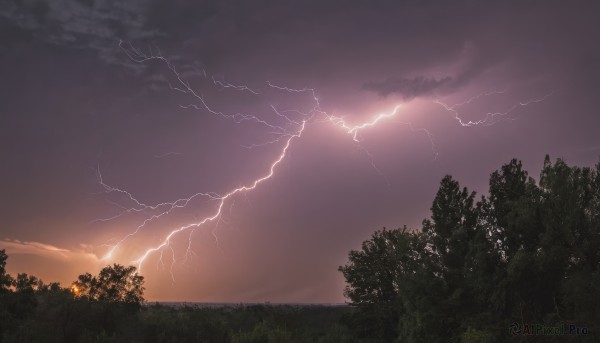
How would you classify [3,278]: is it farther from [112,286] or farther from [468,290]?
[468,290]

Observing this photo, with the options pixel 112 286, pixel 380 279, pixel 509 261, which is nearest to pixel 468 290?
pixel 509 261

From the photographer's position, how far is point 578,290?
81.5 ft

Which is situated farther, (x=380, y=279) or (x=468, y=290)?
(x=380, y=279)

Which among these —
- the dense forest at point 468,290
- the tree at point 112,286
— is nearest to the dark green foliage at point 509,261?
the dense forest at point 468,290

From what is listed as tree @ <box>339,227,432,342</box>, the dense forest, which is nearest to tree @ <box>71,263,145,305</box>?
the dense forest

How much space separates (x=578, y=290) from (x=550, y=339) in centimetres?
306

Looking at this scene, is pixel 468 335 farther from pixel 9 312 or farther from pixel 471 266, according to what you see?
pixel 9 312

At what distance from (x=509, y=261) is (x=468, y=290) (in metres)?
3.32

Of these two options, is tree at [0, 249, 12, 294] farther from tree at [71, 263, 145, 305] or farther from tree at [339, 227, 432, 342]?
tree at [339, 227, 432, 342]

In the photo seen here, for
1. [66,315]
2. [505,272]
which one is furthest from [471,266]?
[66,315]

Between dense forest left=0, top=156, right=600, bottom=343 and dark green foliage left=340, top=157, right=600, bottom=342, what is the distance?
66mm

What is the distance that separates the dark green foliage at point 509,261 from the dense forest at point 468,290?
7 centimetres

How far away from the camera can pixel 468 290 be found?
3139 cm

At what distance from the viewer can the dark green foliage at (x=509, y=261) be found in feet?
86.2
